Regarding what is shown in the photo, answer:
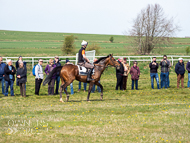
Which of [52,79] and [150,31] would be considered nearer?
[52,79]

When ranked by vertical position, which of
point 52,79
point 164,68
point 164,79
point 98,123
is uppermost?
point 164,68

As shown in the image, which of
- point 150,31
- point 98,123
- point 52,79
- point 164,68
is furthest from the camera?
point 150,31

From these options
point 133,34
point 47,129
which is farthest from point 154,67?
point 133,34

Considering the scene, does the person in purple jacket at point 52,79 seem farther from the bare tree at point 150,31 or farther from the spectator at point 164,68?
the bare tree at point 150,31

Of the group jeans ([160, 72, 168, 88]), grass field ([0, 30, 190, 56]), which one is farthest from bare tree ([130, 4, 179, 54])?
jeans ([160, 72, 168, 88])

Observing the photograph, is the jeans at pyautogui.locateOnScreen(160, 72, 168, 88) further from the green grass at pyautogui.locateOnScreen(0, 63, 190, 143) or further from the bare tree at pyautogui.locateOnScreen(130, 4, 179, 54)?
the bare tree at pyautogui.locateOnScreen(130, 4, 179, 54)

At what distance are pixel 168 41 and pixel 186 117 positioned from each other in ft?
141

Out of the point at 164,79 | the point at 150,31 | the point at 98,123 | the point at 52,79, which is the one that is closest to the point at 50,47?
the point at 150,31

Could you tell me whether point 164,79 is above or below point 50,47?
below

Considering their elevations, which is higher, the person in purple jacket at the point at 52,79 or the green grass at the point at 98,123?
the person in purple jacket at the point at 52,79

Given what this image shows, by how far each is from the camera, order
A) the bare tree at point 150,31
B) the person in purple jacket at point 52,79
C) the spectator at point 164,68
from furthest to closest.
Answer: the bare tree at point 150,31 < the spectator at point 164,68 < the person in purple jacket at point 52,79

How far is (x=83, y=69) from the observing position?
14.0 meters

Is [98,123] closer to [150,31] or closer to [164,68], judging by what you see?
[164,68]

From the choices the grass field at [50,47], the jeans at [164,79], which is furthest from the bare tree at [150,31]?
the jeans at [164,79]
